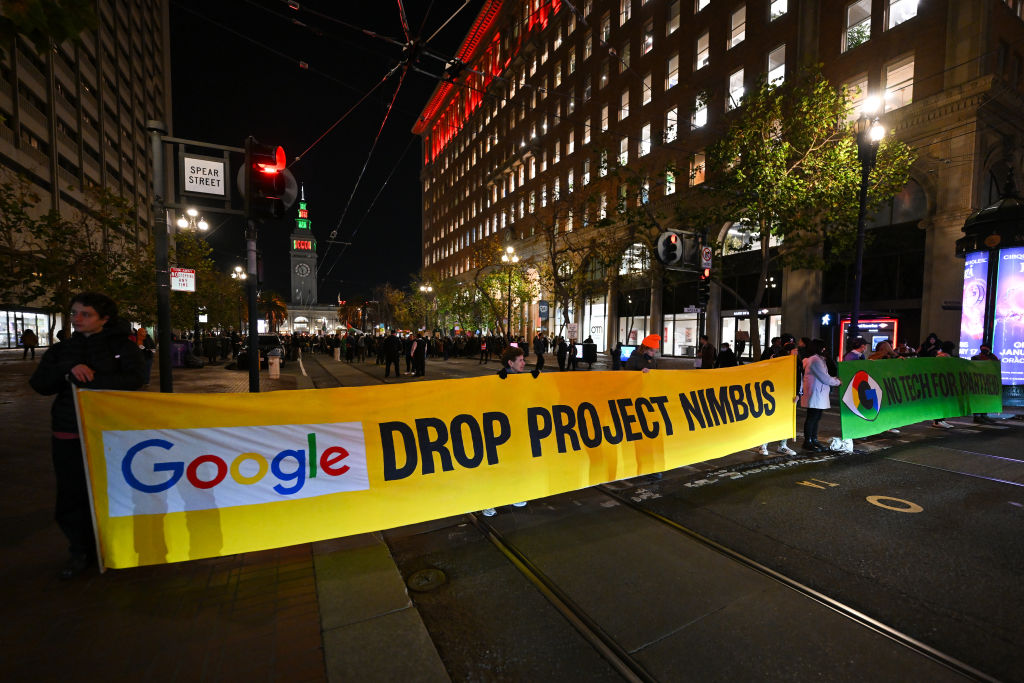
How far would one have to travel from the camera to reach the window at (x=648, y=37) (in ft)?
100

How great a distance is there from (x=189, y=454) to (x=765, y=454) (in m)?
7.31

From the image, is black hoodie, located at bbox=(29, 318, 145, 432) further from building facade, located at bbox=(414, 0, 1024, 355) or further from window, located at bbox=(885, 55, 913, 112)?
window, located at bbox=(885, 55, 913, 112)

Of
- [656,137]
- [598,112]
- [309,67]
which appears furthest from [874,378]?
[598,112]

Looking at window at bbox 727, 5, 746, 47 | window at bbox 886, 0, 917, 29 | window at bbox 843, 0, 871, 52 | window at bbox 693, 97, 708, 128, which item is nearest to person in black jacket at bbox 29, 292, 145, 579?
window at bbox 886, 0, 917, 29

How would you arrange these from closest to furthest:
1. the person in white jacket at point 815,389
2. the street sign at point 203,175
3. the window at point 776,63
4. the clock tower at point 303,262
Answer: the street sign at point 203,175
the person in white jacket at point 815,389
the window at point 776,63
the clock tower at point 303,262

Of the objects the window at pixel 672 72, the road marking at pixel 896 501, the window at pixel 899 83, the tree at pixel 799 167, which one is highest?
the window at pixel 672 72

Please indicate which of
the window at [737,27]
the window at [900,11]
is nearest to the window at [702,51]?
the window at [737,27]

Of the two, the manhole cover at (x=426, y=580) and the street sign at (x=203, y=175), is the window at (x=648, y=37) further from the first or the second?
the manhole cover at (x=426, y=580)

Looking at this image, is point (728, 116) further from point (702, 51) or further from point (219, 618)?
point (219, 618)

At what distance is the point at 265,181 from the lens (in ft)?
16.2

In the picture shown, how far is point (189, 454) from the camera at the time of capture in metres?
3.27

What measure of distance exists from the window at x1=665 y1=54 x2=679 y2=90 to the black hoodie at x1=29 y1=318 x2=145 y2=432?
3296 cm

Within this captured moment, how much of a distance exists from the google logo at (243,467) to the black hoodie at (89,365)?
489 millimetres

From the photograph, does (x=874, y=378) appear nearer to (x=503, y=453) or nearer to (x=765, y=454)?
(x=765, y=454)
